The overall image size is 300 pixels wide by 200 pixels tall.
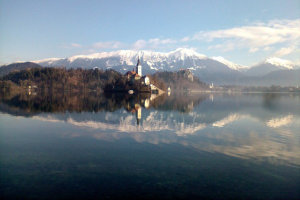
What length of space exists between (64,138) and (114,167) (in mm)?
10257

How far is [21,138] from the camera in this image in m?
21.8

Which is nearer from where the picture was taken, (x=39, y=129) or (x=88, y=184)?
(x=88, y=184)

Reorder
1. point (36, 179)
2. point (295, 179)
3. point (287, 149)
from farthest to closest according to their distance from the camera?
point (287, 149)
point (295, 179)
point (36, 179)

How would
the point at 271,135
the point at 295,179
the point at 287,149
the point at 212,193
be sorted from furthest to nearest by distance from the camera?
the point at 271,135 → the point at 287,149 → the point at 295,179 → the point at 212,193

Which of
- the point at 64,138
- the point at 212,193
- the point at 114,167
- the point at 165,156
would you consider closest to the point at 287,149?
the point at 165,156

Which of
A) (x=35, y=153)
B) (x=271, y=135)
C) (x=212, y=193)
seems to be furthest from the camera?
(x=271, y=135)

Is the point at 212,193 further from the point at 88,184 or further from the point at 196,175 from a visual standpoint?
the point at 88,184

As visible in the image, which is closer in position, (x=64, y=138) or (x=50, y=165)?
(x=50, y=165)

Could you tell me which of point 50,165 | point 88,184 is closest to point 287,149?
point 88,184

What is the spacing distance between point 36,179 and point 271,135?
2378 centimetres

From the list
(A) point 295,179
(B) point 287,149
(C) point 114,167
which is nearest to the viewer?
(A) point 295,179

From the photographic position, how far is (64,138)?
2245 cm

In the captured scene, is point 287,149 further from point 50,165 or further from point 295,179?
point 50,165

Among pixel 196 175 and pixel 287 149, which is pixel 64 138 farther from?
pixel 287 149
